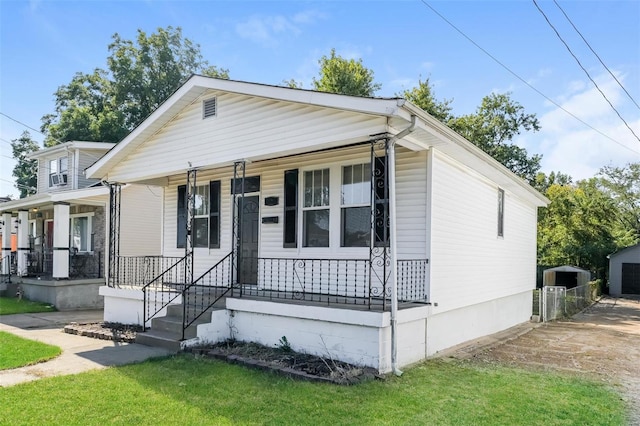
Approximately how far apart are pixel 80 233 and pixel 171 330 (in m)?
11.4

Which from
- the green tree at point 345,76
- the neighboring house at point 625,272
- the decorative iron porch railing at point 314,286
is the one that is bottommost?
the neighboring house at point 625,272

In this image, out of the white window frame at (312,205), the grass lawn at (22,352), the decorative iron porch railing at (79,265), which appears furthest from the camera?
the decorative iron porch railing at (79,265)

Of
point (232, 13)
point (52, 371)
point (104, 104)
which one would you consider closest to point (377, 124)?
point (52, 371)

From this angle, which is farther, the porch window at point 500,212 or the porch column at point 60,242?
the porch column at point 60,242

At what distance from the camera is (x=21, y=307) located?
47.7 feet

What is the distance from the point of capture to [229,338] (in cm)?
841

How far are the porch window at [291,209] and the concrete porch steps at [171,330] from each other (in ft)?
5.87

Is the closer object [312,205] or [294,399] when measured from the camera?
[294,399]

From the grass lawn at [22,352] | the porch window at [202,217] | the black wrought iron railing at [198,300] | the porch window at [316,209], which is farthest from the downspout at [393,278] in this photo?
the porch window at [202,217]

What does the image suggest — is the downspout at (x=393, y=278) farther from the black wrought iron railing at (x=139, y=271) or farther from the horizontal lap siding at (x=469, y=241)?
the black wrought iron railing at (x=139, y=271)

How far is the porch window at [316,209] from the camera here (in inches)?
355

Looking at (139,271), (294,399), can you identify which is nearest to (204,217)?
(139,271)

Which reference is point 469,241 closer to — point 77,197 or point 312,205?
point 312,205

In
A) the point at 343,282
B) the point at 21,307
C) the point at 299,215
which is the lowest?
the point at 21,307
